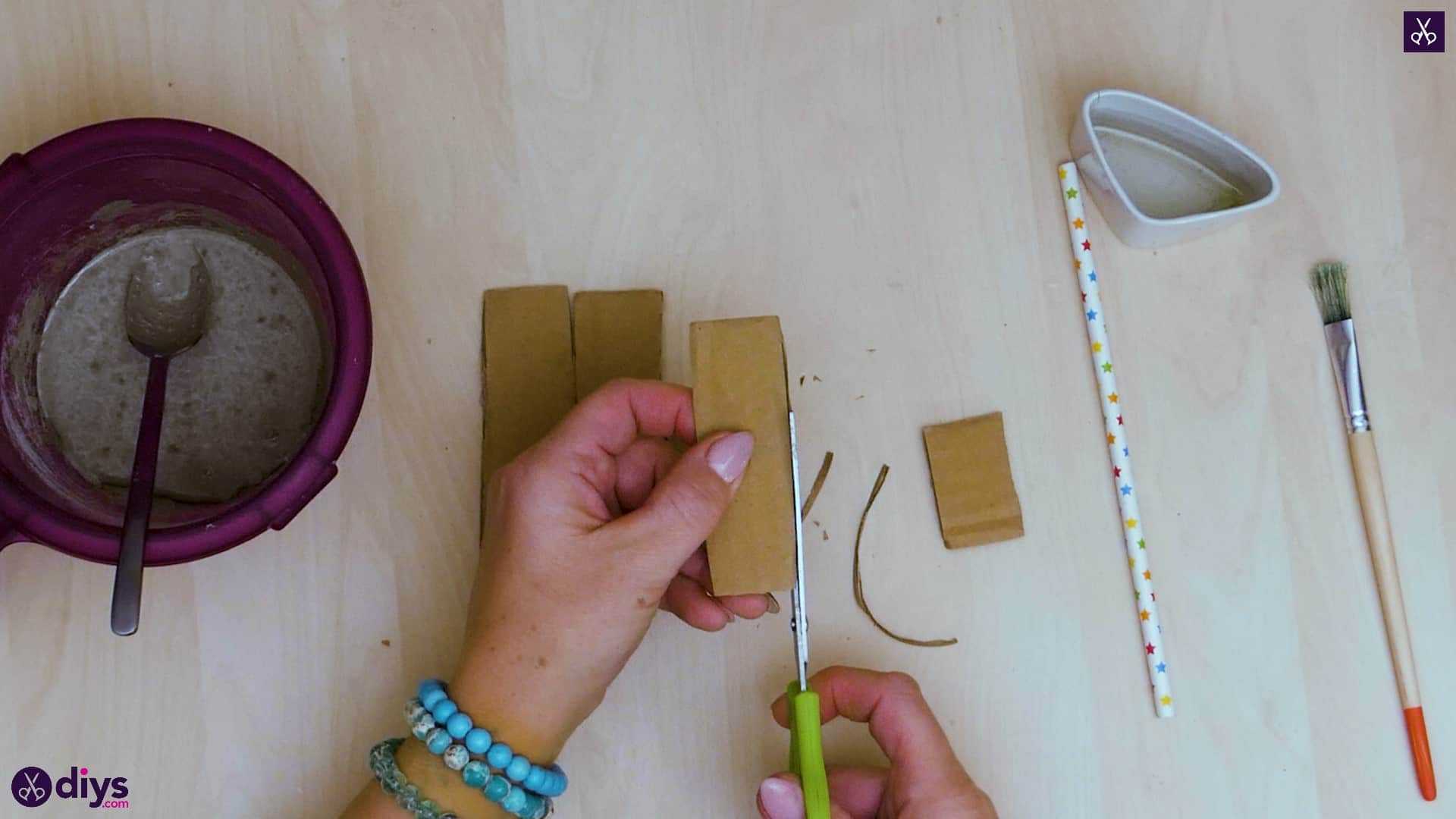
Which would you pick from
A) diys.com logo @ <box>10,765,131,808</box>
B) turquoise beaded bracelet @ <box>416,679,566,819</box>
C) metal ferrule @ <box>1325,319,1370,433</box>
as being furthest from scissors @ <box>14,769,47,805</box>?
metal ferrule @ <box>1325,319,1370,433</box>

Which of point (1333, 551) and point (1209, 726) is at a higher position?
point (1333, 551)

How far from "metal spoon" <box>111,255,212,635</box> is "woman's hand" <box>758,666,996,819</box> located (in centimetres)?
38

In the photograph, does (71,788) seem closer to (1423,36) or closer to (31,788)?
(31,788)

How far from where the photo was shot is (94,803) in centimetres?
62

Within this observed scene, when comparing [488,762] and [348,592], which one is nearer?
[488,762]

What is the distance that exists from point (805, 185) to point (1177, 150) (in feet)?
0.87

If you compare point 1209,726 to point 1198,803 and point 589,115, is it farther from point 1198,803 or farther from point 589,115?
point 589,115

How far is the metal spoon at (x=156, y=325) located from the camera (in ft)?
1.81

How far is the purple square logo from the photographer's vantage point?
0.72 meters

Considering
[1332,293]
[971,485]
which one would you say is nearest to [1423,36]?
[1332,293]

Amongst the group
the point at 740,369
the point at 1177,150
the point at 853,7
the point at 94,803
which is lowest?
the point at 94,803

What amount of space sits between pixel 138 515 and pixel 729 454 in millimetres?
317

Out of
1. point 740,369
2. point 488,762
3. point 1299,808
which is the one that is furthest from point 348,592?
point 1299,808

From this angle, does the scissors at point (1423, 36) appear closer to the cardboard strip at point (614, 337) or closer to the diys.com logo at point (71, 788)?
the cardboard strip at point (614, 337)
